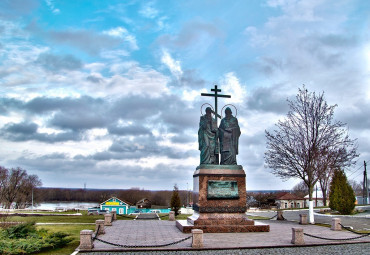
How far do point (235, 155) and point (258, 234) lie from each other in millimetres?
3802

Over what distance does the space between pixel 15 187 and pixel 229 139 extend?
54266mm

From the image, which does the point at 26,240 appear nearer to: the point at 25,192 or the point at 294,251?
the point at 294,251

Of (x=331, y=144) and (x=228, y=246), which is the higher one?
(x=331, y=144)

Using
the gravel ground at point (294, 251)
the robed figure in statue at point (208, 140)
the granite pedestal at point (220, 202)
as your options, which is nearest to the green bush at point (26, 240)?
the gravel ground at point (294, 251)

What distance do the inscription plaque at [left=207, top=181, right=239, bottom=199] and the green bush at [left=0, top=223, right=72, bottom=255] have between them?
246 inches

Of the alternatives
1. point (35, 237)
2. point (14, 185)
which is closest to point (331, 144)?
point (35, 237)

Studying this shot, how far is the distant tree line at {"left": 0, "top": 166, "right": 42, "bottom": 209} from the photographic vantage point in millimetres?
57531

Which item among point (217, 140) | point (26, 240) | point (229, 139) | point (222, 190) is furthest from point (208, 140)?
point (26, 240)

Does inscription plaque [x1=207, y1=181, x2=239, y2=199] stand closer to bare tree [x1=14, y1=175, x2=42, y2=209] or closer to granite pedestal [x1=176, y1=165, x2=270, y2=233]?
granite pedestal [x1=176, y1=165, x2=270, y2=233]

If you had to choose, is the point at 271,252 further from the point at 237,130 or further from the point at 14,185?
the point at 14,185

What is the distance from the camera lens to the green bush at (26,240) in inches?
419

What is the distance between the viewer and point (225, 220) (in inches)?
604

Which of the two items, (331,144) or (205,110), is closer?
(205,110)

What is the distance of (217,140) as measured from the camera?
55.8 ft
